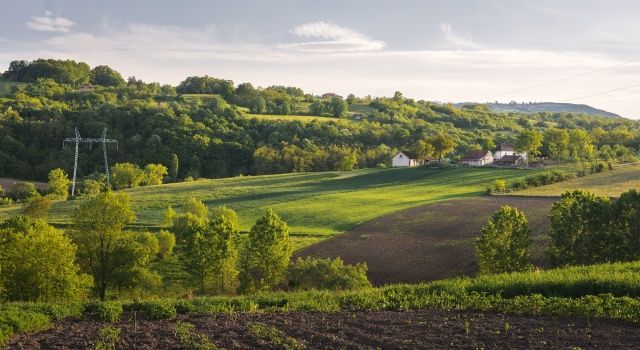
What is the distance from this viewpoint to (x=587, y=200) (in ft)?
116

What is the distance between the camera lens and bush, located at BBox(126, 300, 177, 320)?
18.7 m

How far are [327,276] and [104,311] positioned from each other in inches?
697

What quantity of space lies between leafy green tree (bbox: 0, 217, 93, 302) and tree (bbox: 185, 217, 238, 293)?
701 cm

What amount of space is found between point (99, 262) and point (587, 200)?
98.9 ft

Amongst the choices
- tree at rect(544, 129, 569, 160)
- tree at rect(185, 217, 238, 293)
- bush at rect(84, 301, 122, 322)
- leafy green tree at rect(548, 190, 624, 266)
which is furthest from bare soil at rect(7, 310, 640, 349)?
tree at rect(544, 129, 569, 160)

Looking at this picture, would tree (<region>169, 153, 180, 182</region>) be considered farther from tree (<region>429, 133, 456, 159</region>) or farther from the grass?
the grass

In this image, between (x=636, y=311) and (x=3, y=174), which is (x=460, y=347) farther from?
(x=3, y=174)

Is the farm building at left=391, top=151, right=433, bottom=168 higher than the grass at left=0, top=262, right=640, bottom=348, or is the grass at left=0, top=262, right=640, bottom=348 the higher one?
the farm building at left=391, top=151, right=433, bottom=168

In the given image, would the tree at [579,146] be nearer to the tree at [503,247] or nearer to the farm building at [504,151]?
the farm building at [504,151]

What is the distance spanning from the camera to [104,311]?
18531 mm

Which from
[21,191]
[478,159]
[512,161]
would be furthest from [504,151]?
[21,191]

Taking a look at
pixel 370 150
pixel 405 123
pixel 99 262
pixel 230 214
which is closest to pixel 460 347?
pixel 99 262

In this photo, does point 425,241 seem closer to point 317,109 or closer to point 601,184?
point 601,184

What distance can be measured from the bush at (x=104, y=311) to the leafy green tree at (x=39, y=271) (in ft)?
38.7
